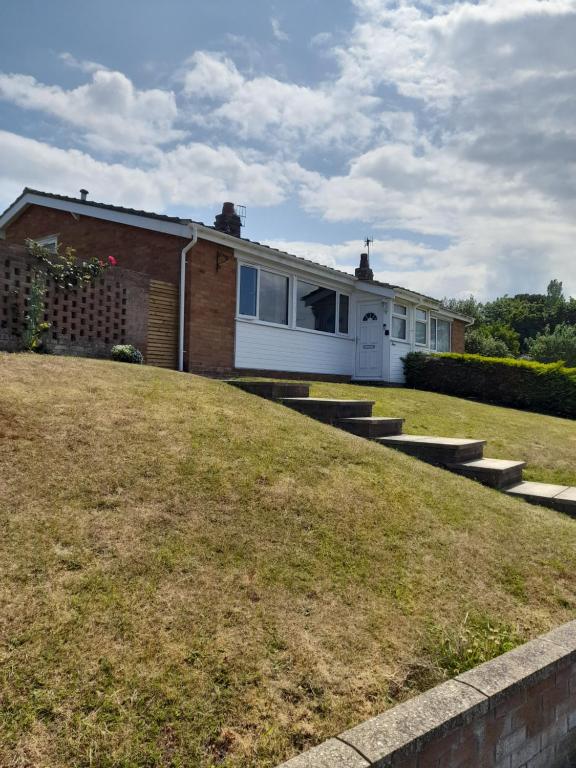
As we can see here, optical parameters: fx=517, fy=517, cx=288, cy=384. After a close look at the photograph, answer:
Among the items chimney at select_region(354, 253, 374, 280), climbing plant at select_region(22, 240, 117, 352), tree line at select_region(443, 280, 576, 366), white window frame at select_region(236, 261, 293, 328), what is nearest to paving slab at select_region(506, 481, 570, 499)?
climbing plant at select_region(22, 240, 117, 352)

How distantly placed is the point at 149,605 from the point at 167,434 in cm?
Result: 226

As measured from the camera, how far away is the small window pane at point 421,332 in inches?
751

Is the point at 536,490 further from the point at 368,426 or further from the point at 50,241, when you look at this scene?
the point at 50,241

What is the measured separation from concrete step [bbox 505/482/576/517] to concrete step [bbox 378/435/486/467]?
2.18ft

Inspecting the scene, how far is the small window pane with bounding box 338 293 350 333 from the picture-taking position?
16.4m

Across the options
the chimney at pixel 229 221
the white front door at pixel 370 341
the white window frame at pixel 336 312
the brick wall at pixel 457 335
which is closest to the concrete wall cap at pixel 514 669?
the white window frame at pixel 336 312

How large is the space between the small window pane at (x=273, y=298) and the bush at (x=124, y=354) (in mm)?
4398

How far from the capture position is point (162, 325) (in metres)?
10.9

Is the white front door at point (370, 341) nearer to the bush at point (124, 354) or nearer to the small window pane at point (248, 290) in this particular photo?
the small window pane at point (248, 290)

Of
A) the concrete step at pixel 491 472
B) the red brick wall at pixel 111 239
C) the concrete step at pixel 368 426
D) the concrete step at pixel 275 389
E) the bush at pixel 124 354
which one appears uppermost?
the red brick wall at pixel 111 239

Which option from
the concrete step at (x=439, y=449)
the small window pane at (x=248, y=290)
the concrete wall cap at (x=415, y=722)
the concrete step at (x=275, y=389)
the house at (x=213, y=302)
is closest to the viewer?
the concrete wall cap at (x=415, y=722)

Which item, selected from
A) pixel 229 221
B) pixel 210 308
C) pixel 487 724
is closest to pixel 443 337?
pixel 229 221

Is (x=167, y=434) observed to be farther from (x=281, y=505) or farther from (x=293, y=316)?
(x=293, y=316)

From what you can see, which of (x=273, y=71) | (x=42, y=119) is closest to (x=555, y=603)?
(x=273, y=71)
